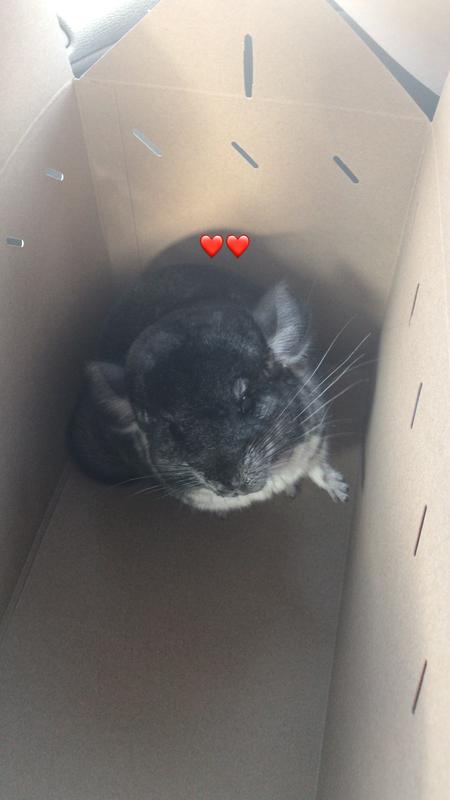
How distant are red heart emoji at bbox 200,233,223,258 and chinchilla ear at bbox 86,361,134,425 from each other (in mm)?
299

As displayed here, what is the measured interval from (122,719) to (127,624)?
0.17 meters

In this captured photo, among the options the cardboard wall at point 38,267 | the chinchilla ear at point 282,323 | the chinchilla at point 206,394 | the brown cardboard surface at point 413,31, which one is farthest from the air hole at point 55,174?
the brown cardboard surface at point 413,31

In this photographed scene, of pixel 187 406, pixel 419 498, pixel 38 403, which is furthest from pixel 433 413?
pixel 38 403

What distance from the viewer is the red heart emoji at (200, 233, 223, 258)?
52.7 inches

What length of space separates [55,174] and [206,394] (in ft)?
1.51

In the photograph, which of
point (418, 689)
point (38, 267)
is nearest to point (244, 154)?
point (38, 267)

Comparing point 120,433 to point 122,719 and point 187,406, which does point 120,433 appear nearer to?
point 187,406

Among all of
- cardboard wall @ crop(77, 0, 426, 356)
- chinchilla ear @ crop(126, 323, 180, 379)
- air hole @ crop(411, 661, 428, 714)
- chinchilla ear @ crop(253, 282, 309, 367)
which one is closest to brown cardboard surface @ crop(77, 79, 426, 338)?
cardboard wall @ crop(77, 0, 426, 356)

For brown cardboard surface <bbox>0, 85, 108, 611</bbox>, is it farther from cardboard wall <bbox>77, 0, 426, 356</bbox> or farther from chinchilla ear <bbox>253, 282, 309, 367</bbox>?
chinchilla ear <bbox>253, 282, 309, 367</bbox>

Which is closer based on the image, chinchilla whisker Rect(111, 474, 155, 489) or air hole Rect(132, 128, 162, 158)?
air hole Rect(132, 128, 162, 158)

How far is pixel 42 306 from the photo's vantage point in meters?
1.24

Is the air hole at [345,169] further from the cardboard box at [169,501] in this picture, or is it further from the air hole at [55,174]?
the air hole at [55,174]

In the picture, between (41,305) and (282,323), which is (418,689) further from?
(41,305)

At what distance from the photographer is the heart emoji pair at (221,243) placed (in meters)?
1.31
